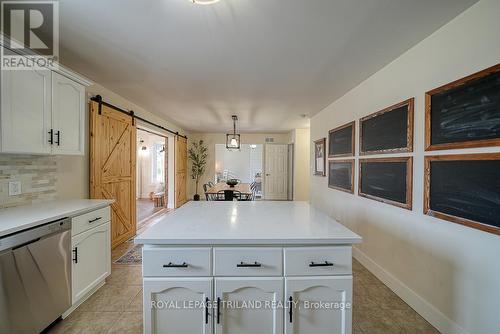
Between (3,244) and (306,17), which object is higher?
(306,17)

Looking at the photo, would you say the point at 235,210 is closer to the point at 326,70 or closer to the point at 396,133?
the point at 396,133

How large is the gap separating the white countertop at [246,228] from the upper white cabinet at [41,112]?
1.31 m

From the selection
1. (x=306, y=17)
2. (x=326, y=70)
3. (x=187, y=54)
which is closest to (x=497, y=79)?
(x=306, y=17)

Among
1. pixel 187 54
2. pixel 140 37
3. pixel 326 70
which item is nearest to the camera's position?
pixel 140 37

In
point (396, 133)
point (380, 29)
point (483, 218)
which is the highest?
point (380, 29)

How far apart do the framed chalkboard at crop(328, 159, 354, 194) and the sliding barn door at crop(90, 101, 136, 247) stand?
359 cm

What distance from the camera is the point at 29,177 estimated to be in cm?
205

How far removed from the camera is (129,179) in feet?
12.4

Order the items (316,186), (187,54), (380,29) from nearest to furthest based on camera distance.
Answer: (380,29), (187,54), (316,186)

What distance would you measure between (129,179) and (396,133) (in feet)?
13.1

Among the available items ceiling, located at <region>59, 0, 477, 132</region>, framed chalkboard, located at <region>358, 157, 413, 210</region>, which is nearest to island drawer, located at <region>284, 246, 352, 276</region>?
framed chalkboard, located at <region>358, 157, 413, 210</region>

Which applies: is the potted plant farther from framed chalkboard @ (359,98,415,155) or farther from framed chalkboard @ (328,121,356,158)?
framed chalkboard @ (359,98,415,155)

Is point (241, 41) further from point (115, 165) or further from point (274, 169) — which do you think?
point (274, 169)

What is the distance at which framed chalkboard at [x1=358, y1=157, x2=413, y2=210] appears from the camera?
2.07 m
